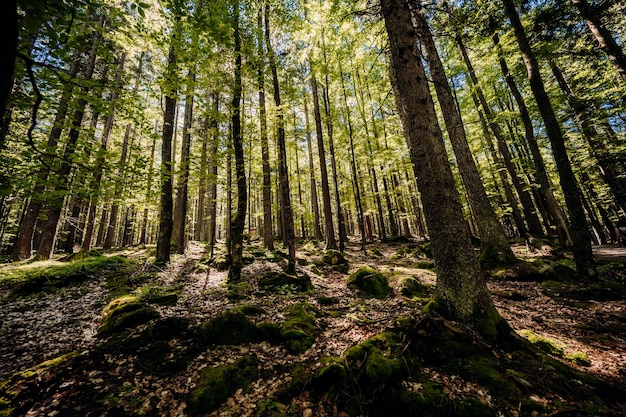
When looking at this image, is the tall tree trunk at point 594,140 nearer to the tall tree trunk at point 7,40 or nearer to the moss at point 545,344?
the moss at point 545,344

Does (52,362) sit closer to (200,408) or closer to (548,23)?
(200,408)

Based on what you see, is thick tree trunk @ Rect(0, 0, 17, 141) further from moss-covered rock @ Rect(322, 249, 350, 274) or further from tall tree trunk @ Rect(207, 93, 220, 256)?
moss-covered rock @ Rect(322, 249, 350, 274)

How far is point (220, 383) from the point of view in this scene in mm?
3480

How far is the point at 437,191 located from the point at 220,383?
15.0 feet

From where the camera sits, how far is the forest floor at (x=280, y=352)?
9.95 ft

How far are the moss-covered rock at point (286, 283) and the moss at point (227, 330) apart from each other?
2.70 m

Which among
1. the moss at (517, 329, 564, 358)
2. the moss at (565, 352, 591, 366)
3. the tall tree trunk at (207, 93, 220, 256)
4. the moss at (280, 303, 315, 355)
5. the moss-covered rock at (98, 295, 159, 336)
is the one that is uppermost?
the tall tree trunk at (207, 93, 220, 256)

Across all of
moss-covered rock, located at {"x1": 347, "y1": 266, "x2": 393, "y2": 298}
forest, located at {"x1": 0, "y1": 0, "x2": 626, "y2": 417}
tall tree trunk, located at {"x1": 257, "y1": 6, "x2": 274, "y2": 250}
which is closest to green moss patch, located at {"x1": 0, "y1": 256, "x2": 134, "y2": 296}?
forest, located at {"x1": 0, "y1": 0, "x2": 626, "y2": 417}

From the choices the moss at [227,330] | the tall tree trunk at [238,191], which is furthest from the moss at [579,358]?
the tall tree trunk at [238,191]

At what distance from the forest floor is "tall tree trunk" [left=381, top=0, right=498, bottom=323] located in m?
0.62

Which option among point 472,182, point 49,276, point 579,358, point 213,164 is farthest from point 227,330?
point 472,182

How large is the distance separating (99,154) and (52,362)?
14.4ft

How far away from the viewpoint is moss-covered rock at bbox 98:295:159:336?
16.3ft

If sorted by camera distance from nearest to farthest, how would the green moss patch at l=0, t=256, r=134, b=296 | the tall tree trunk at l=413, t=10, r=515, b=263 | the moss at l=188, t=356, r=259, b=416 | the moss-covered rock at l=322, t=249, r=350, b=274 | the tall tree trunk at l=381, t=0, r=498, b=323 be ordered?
the moss at l=188, t=356, r=259, b=416, the tall tree trunk at l=381, t=0, r=498, b=323, the green moss patch at l=0, t=256, r=134, b=296, the tall tree trunk at l=413, t=10, r=515, b=263, the moss-covered rock at l=322, t=249, r=350, b=274
